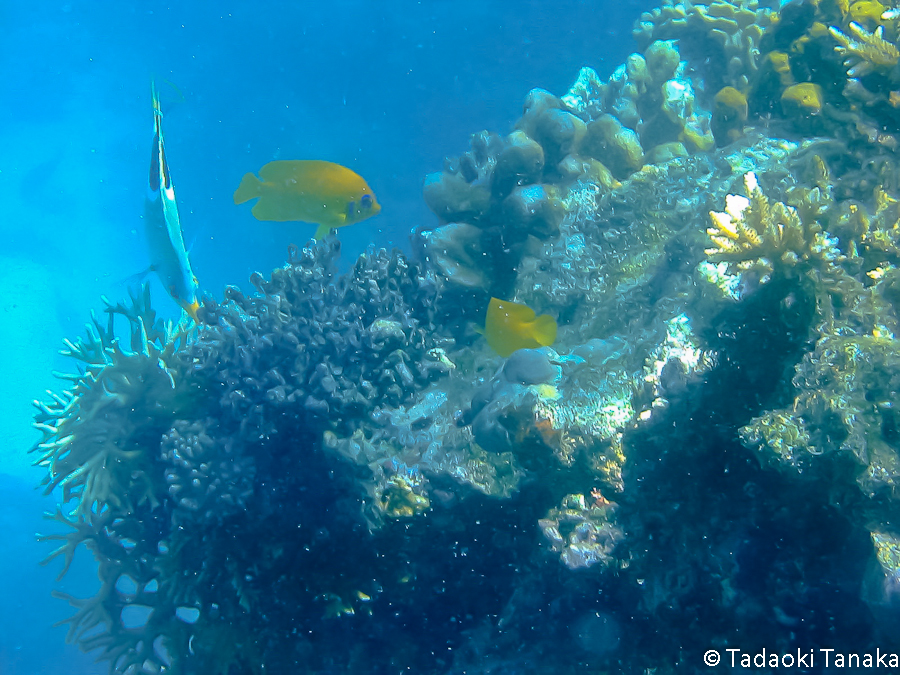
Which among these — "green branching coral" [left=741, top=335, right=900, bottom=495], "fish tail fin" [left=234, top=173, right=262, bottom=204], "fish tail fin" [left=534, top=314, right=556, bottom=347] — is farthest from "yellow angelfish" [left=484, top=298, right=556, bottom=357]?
"fish tail fin" [left=234, top=173, right=262, bottom=204]

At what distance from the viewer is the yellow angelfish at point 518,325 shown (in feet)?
9.29

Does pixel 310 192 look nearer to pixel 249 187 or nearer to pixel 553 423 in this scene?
pixel 249 187

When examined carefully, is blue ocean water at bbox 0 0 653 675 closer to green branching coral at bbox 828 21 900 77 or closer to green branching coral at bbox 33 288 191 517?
green branching coral at bbox 33 288 191 517

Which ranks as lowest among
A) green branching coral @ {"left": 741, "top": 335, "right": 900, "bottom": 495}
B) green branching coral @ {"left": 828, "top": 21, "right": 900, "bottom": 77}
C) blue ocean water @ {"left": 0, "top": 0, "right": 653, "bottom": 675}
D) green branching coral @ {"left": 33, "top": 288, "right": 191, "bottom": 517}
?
green branching coral @ {"left": 741, "top": 335, "right": 900, "bottom": 495}

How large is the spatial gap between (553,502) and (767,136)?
3460 mm

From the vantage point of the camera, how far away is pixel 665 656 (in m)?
2.59

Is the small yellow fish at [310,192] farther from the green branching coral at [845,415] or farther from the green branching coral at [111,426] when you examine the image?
the green branching coral at [845,415]

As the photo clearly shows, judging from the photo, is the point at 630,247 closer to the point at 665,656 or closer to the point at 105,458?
the point at 665,656

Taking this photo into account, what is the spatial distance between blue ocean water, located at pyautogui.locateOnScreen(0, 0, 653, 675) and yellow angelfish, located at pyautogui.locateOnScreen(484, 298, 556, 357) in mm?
11983

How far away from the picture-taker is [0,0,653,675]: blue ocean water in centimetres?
1538

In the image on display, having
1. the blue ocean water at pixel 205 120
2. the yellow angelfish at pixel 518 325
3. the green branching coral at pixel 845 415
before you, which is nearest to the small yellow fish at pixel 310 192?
the yellow angelfish at pixel 518 325

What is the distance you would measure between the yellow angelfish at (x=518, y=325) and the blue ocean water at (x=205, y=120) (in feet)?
39.3

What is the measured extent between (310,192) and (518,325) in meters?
1.89

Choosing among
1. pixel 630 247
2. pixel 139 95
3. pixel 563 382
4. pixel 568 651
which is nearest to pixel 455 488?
pixel 563 382
